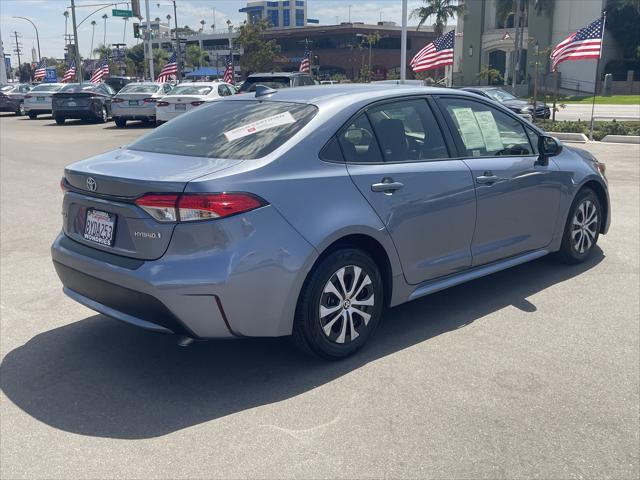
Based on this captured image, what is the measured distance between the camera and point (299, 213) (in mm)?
3838

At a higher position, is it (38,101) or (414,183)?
(414,183)

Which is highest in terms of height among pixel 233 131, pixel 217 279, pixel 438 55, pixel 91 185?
pixel 438 55

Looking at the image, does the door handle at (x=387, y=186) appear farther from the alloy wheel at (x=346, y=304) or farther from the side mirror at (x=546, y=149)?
the side mirror at (x=546, y=149)

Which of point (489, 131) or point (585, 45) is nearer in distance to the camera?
point (489, 131)

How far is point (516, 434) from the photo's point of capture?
11.2 ft

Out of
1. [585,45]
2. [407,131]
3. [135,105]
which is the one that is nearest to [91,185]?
[407,131]

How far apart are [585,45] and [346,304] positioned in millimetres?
16441

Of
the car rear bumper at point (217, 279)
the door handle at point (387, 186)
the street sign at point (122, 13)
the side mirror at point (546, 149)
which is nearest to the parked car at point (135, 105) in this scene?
the street sign at point (122, 13)

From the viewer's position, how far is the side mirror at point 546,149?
560 cm

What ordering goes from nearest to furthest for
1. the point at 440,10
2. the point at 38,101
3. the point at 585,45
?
1. the point at 585,45
2. the point at 38,101
3. the point at 440,10

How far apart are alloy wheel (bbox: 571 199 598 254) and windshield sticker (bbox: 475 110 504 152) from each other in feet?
4.09

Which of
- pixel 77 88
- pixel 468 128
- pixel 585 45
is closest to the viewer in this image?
pixel 468 128

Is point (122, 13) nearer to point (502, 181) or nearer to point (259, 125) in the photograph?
point (502, 181)

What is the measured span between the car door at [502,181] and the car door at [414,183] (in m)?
0.16
